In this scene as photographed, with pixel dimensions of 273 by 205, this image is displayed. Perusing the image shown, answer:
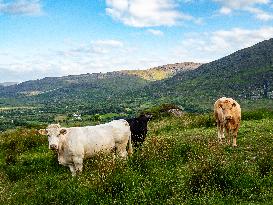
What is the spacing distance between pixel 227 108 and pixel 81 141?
7.45 metres

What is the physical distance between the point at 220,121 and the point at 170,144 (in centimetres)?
427

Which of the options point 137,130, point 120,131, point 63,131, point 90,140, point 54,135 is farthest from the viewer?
point 137,130

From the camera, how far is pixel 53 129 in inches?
605

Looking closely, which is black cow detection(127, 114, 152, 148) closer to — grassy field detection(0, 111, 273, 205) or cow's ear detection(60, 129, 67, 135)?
grassy field detection(0, 111, 273, 205)

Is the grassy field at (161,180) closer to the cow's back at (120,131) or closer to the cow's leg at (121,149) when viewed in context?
the cow's leg at (121,149)

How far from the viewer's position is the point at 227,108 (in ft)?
62.0

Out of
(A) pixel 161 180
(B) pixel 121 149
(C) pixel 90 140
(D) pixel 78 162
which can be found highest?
(C) pixel 90 140

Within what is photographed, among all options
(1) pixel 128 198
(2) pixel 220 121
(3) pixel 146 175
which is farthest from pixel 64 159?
(2) pixel 220 121

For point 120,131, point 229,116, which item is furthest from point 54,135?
point 229,116

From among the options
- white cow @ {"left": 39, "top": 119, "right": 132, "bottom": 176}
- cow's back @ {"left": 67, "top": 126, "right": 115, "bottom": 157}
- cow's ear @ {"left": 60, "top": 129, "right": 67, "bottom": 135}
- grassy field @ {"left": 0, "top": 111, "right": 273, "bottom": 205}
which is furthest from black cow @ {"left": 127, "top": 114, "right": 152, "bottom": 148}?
cow's ear @ {"left": 60, "top": 129, "right": 67, "bottom": 135}

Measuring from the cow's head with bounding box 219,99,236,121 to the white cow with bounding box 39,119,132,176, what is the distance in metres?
5.24

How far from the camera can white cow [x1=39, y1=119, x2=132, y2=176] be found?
1513 cm

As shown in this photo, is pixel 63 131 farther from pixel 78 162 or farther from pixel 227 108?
pixel 227 108

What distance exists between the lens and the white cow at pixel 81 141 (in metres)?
15.1
